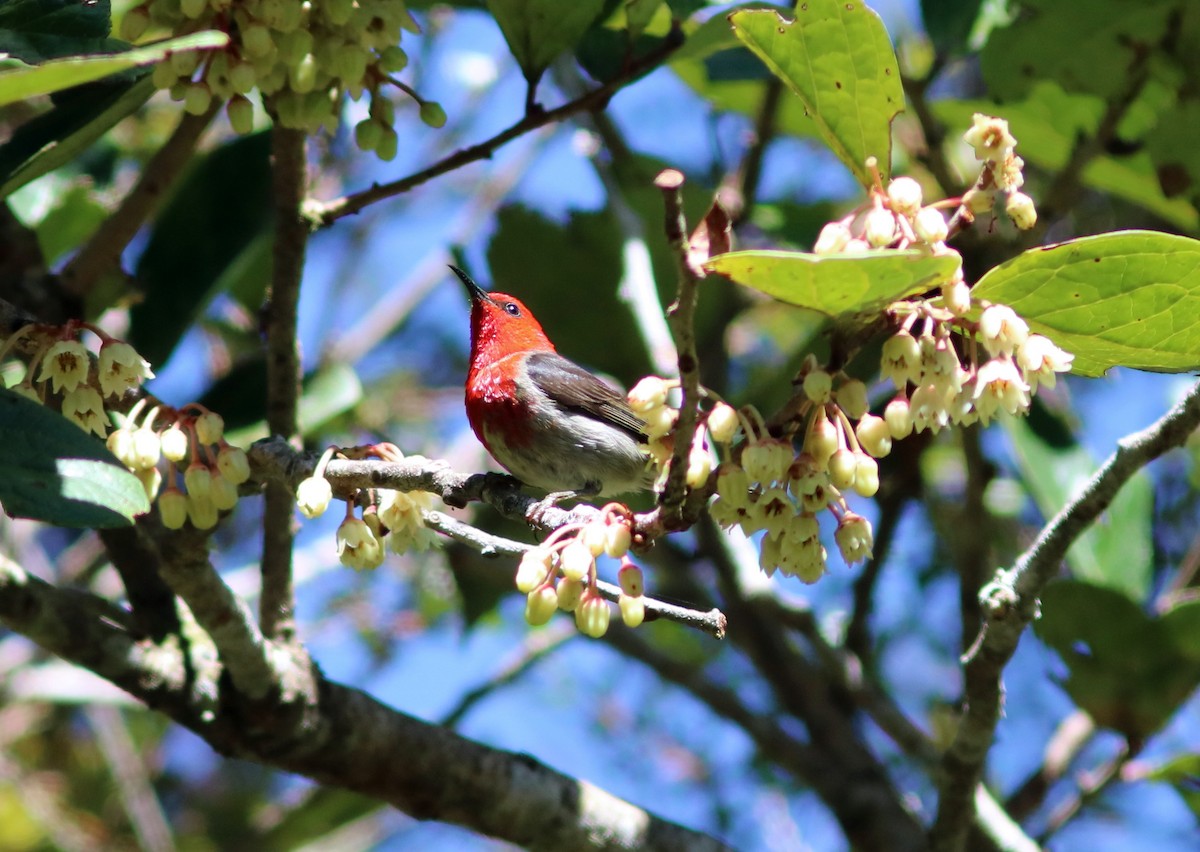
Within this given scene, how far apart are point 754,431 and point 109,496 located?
886mm

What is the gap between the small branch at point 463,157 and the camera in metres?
2.50

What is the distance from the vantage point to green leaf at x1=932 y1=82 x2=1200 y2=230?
3934mm

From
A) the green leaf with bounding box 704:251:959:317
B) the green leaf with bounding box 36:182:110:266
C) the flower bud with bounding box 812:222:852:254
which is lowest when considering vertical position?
the green leaf with bounding box 704:251:959:317

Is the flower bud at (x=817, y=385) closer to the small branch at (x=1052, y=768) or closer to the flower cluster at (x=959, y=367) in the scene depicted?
the flower cluster at (x=959, y=367)

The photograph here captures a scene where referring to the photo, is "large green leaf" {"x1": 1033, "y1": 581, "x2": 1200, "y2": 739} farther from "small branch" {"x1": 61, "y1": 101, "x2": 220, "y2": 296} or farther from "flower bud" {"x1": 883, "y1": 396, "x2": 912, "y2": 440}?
"small branch" {"x1": 61, "y1": 101, "x2": 220, "y2": 296}

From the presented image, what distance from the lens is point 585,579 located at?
1795mm

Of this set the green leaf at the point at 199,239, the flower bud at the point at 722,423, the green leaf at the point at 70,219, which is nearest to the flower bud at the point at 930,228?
the flower bud at the point at 722,423

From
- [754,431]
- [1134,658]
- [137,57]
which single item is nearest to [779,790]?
[1134,658]

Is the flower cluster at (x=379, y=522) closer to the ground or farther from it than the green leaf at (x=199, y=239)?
closer to the ground

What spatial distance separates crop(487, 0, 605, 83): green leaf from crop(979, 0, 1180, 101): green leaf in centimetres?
144

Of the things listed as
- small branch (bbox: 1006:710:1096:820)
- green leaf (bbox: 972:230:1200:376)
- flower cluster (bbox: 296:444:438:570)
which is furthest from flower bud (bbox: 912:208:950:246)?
small branch (bbox: 1006:710:1096:820)

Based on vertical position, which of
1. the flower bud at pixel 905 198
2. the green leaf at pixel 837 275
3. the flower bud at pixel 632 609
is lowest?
the flower bud at pixel 632 609

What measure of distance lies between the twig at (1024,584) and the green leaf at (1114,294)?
10 cm

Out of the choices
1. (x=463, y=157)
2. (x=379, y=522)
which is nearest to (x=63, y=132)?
(x=463, y=157)
